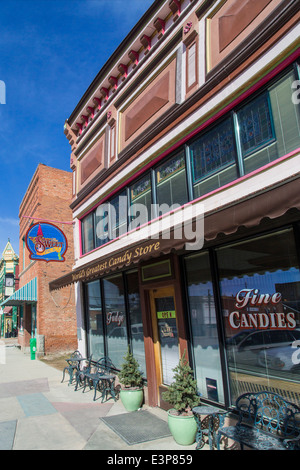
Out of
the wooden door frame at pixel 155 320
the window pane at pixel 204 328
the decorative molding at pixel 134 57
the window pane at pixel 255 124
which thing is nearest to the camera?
the window pane at pixel 255 124

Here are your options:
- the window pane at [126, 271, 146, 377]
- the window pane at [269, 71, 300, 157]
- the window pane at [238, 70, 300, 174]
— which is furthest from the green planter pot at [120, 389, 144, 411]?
the window pane at [269, 71, 300, 157]

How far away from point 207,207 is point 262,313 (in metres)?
2.12

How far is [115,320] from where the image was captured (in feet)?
30.4

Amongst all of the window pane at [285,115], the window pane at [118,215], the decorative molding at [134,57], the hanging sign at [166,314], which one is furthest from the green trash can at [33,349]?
the window pane at [285,115]

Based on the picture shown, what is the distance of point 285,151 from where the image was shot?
4.88 m

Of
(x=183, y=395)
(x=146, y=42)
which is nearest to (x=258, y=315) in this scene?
(x=183, y=395)

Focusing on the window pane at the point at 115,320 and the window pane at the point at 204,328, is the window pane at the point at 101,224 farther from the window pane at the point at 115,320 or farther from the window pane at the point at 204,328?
the window pane at the point at 204,328

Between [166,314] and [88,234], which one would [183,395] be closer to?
[166,314]

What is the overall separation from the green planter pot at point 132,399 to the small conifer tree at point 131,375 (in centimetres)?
25

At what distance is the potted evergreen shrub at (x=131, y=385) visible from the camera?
277 inches

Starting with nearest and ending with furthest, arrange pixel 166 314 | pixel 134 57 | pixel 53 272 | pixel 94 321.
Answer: pixel 166 314
pixel 134 57
pixel 94 321
pixel 53 272
